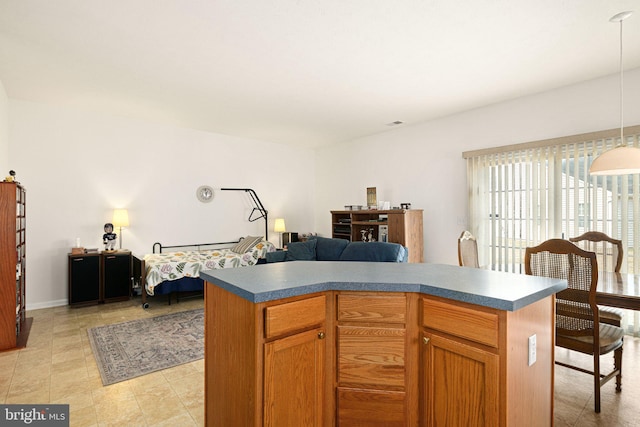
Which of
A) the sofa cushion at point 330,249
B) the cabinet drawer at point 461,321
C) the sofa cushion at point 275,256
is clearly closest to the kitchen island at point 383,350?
the cabinet drawer at point 461,321

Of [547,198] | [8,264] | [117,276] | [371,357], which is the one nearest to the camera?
[371,357]

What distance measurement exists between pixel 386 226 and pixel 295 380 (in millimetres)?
4531

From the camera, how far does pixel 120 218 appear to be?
4.98 metres

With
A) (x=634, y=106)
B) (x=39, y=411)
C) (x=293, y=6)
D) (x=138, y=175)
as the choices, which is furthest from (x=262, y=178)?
(x=634, y=106)

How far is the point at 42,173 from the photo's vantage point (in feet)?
15.4

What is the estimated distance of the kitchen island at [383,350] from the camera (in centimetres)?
137

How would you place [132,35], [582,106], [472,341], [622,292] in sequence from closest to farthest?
[472,341]
[622,292]
[132,35]
[582,106]

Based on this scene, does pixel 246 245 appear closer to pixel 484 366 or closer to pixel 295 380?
pixel 295 380

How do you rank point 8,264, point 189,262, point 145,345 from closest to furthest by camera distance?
point 8,264
point 145,345
point 189,262

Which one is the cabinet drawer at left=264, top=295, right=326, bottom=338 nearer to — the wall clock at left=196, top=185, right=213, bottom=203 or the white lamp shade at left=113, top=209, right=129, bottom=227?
the white lamp shade at left=113, top=209, right=129, bottom=227

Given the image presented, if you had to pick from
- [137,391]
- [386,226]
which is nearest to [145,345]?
[137,391]

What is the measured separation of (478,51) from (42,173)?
5.50 m

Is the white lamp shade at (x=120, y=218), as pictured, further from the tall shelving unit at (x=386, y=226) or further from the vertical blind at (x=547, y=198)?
the vertical blind at (x=547, y=198)

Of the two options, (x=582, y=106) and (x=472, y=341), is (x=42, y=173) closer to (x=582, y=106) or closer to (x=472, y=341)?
(x=472, y=341)
